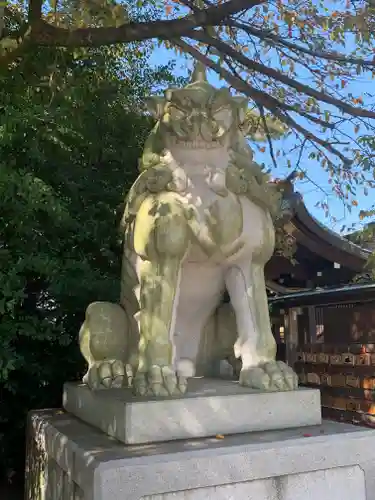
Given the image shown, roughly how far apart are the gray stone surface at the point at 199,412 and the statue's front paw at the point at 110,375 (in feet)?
0.23

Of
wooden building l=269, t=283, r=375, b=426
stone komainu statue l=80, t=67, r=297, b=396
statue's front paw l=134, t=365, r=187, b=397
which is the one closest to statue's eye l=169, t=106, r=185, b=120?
stone komainu statue l=80, t=67, r=297, b=396

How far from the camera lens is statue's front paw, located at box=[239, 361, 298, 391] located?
2.15 metres

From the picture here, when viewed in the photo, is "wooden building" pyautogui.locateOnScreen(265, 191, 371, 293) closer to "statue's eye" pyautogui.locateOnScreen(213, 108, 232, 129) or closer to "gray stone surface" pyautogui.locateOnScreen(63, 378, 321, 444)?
"statue's eye" pyautogui.locateOnScreen(213, 108, 232, 129)

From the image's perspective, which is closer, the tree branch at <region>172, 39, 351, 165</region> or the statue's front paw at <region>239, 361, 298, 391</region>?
the statue's front paw at <region>239, 361, 298, 391</region>

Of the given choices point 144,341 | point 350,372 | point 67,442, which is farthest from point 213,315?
point 350,372

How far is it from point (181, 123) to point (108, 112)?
237cm

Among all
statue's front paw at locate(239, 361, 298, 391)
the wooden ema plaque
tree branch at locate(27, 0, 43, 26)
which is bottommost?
the wooden ema plaque

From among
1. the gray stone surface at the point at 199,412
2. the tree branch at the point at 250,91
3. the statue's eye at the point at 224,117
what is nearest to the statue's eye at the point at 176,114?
the statue's eye at the point at 224,117

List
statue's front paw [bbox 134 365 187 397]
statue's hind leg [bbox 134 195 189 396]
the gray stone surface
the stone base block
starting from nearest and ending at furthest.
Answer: the stone base block
the gray stone surface
statue's front paw [bbox 134 365 187 397]
statue's hind leg [bbox 134 195 189 396]

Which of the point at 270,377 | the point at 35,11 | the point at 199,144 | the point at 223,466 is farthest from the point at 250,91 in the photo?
the point at 223,466

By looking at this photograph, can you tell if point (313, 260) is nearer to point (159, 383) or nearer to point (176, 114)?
point (176, 114)

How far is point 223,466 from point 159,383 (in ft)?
1.35

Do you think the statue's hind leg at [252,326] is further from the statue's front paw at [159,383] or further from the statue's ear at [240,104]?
the statue's ear at [240,104]

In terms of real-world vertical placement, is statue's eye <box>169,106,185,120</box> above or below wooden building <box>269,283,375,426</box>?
above
